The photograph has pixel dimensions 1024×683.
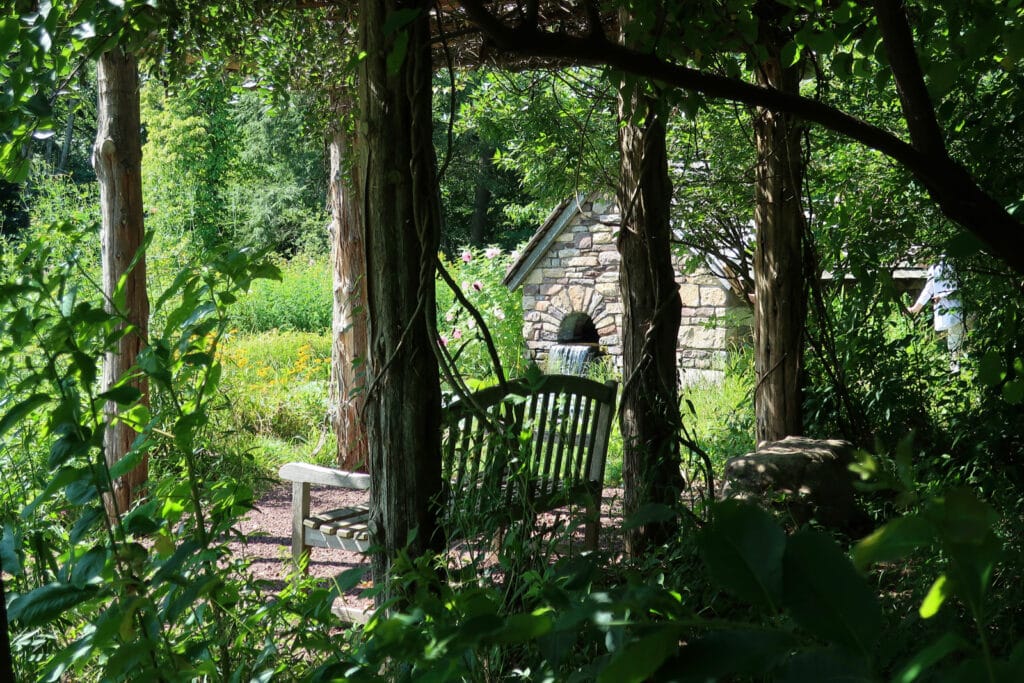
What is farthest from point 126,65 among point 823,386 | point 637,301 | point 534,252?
point 534,252

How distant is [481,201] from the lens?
88.5 feet

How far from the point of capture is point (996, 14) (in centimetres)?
151

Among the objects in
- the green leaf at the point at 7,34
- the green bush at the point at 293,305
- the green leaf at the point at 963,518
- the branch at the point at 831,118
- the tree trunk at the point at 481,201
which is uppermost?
the tree trunk at the point at 481,201

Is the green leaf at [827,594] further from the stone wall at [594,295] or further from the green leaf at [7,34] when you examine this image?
the stone wall at [594,295]

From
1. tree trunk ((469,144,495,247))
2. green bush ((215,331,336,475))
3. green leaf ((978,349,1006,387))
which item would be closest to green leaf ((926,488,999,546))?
green leaf ((978,349,1006,387))

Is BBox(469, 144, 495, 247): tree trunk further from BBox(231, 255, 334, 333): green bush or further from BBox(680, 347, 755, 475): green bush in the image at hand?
BBox(680, 347, 755, 475): green bush

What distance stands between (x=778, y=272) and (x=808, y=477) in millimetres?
1332

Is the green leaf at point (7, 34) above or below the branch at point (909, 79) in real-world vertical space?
above

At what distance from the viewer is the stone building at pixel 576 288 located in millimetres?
10047

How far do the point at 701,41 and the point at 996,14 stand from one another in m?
0.67

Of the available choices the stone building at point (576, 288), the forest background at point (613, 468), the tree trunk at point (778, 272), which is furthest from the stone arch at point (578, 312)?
the tree trunk at point (778, 272)

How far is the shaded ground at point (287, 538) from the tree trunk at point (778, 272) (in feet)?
3.49

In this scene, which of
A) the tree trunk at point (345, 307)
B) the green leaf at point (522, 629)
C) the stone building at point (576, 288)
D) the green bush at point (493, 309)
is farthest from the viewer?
the stone building at point (576, 288)

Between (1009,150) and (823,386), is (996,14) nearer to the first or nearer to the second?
(1009,150)
